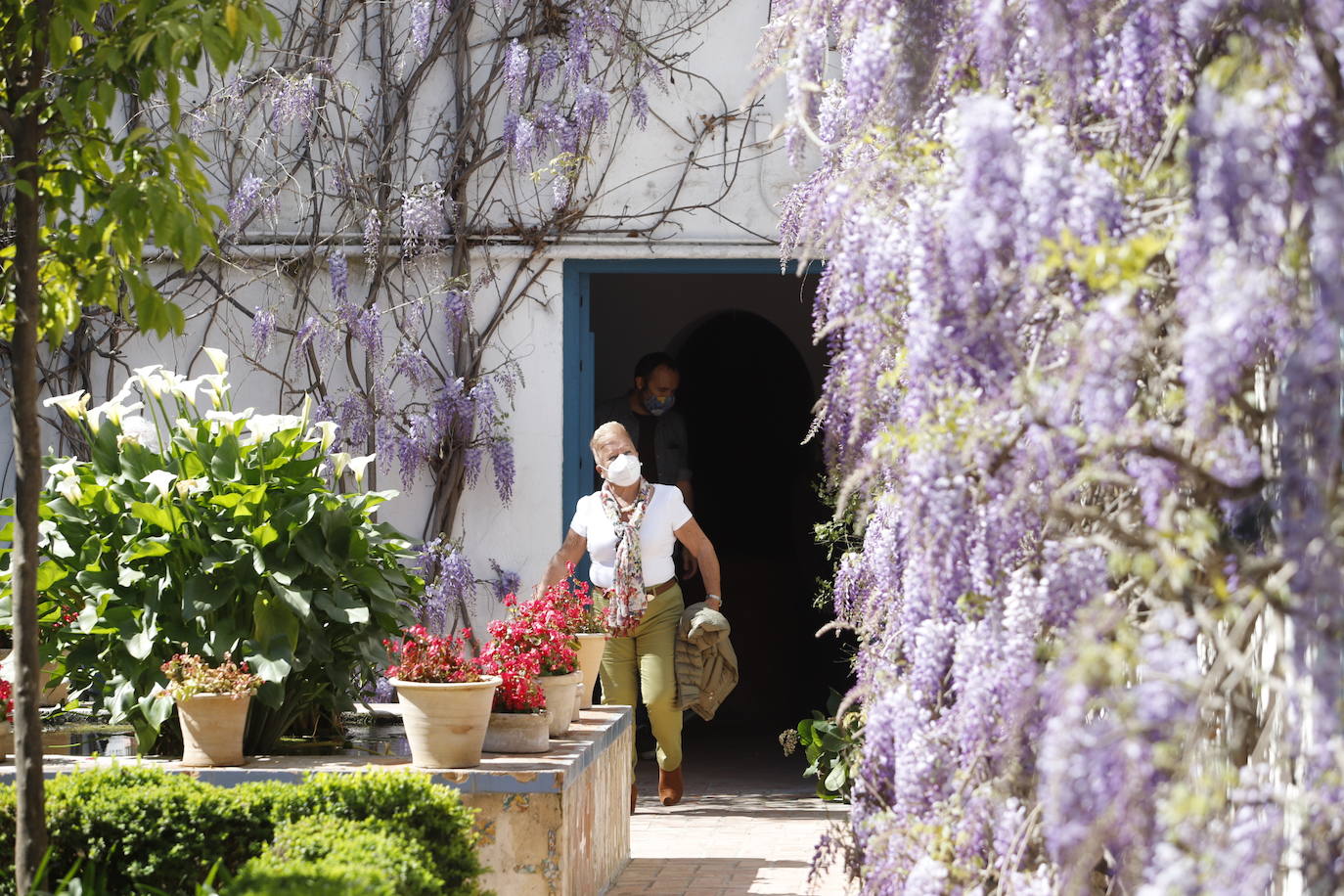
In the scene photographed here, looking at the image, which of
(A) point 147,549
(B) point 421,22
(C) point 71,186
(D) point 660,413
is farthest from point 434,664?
(B) point 421,22

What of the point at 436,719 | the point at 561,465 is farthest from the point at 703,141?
the point at 436,719

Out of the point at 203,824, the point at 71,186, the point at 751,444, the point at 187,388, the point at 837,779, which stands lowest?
the point at 837,779

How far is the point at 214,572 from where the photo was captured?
414cm

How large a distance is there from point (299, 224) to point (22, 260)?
426 cm

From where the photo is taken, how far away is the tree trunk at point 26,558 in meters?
2.89

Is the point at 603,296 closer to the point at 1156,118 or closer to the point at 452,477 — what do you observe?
the point at 452,477

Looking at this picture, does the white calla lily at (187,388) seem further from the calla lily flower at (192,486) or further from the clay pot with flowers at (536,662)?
the clay pot with flowers at (536,662)

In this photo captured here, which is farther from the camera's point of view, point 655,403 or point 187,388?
point 655,403

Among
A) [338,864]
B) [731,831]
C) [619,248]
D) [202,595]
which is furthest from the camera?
[619,248]

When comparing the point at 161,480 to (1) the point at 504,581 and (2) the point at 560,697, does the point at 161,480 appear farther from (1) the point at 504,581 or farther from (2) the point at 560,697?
(1) the point at 504,581

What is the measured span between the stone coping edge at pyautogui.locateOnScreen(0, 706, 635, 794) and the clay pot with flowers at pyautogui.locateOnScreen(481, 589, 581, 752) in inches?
6.7

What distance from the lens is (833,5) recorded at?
3566mm

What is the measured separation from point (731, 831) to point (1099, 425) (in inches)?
164

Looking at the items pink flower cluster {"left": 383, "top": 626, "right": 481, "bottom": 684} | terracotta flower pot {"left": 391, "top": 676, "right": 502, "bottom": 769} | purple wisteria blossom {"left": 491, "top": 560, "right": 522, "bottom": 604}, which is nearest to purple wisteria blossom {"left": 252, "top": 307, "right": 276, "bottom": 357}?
purple wisteria blossom {"left": 491, "top": 560, "right": 522, "bottom": 604}
